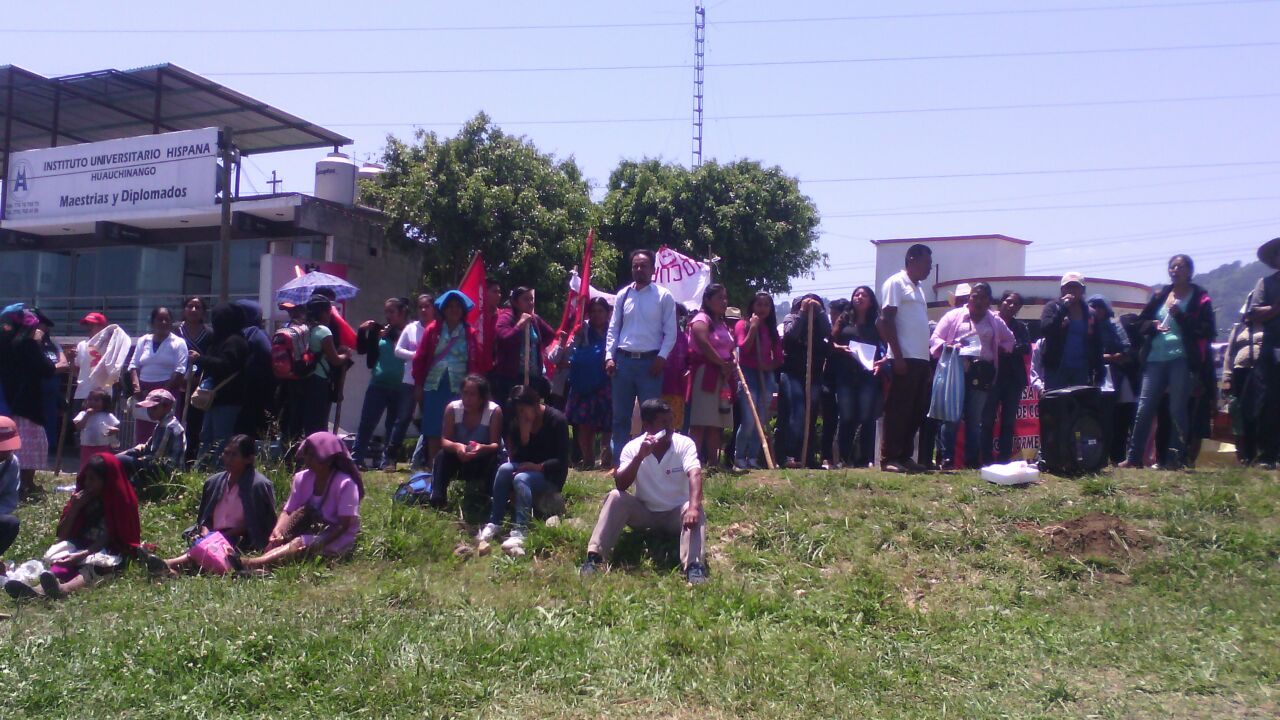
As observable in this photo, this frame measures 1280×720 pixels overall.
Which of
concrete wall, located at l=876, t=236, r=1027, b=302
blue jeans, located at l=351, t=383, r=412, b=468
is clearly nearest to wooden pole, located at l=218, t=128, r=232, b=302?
blue jeans, located at l=351, t=383, r=412, b=468

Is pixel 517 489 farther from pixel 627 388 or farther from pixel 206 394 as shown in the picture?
pixel 206 394

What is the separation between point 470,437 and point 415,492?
2.17 ft

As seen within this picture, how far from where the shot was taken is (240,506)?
7.99m

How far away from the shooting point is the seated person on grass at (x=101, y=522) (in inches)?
296

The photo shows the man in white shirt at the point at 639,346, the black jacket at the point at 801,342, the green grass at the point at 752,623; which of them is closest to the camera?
the green grass at the point at 752,623

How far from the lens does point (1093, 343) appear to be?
370 inches

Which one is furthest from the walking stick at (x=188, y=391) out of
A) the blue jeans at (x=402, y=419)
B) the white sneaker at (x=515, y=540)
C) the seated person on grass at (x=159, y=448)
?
the white sneaker at (x=515, y=540)

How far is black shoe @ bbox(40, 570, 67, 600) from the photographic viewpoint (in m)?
7.05

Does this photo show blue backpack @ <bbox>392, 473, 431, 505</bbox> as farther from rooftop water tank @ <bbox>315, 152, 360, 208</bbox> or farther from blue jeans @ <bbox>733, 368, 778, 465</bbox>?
rooftop water tank @ <bbox>315, 152, 360, 208</bbox>

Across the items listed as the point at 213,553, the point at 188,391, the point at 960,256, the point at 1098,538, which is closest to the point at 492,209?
the point at 188,391

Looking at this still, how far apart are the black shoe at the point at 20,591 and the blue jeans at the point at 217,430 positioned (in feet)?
8.30

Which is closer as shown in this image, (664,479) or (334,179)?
(664,479)

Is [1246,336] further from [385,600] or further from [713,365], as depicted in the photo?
Result: [385,600]

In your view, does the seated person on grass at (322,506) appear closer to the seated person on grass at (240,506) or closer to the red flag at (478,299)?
the seated person on grass at (240,506)
